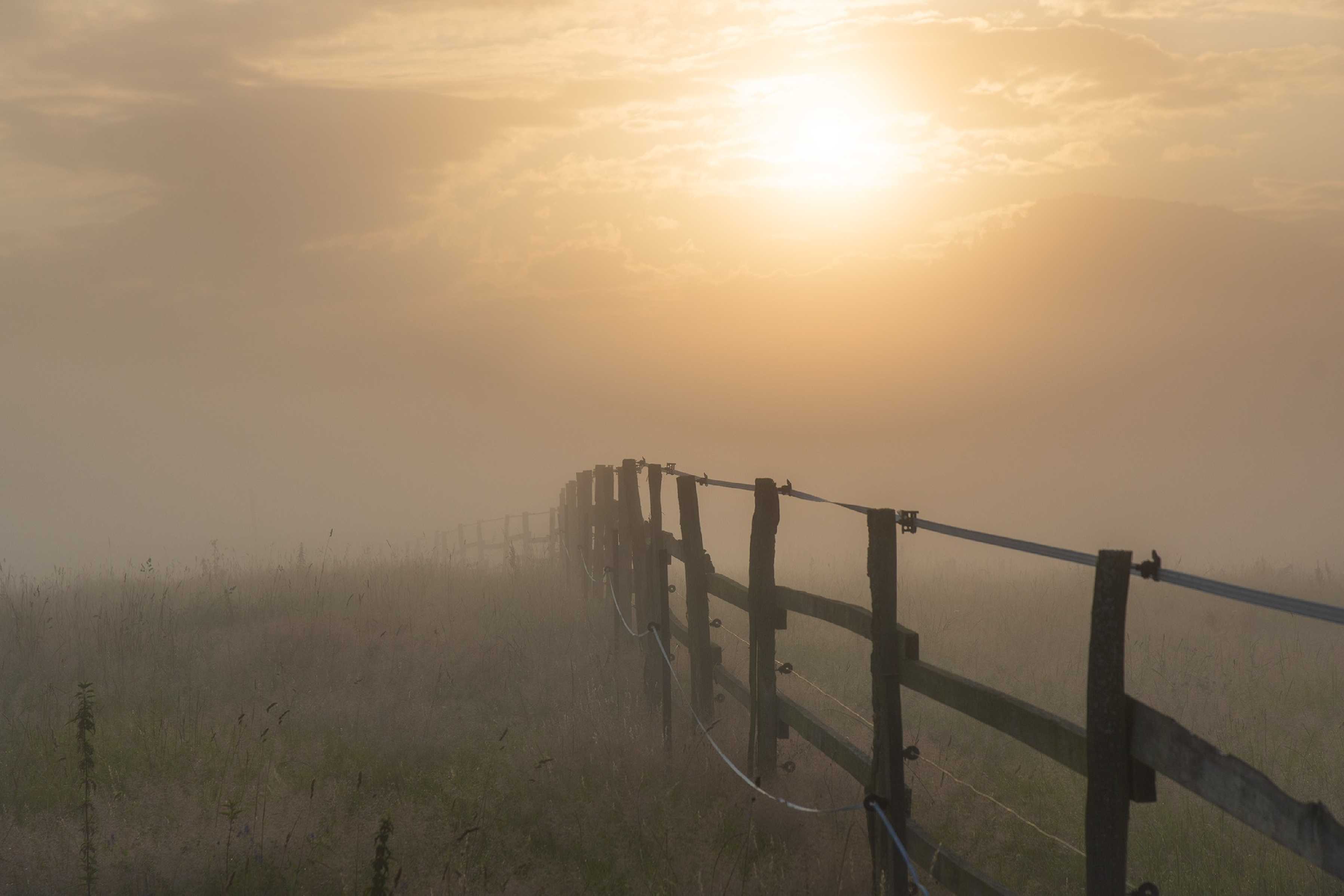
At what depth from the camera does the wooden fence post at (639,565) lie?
9844 millimetres

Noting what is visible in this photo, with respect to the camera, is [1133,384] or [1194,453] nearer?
[1194,453]

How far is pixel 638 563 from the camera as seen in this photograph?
37.5 feet

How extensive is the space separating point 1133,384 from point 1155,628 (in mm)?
112400

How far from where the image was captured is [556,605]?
601 inches

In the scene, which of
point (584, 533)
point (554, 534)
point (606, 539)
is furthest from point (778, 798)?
point (554, 534)

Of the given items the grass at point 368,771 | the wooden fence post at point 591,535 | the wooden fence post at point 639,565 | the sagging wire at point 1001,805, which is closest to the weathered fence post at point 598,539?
the wooden fence post at point 591,535

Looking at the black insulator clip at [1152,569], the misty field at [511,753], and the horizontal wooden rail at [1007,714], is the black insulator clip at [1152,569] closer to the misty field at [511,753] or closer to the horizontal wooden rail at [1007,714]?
the horizontal wooden rail at [1007,714]

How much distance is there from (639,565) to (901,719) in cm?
567

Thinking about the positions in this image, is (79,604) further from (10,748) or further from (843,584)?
(843,584)

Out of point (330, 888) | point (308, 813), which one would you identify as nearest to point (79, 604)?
point (308, 813)

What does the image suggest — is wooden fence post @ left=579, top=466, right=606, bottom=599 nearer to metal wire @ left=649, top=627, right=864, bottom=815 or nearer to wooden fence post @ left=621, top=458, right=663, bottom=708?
wooden fence post @ left=621, top=458, right=663, bottom=708

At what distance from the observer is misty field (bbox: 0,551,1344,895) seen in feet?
20.5

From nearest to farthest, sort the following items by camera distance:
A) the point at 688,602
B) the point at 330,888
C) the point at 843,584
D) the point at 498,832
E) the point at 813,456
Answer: the point at 330,888 → the point at 498,832 → the point at 688,602 → the point at 843,584 → the point at 813,456

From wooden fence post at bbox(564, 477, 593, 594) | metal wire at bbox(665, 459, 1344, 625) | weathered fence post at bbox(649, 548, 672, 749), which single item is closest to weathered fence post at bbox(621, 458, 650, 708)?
weathered fence post at bbox(649, 548, 672, 749)
